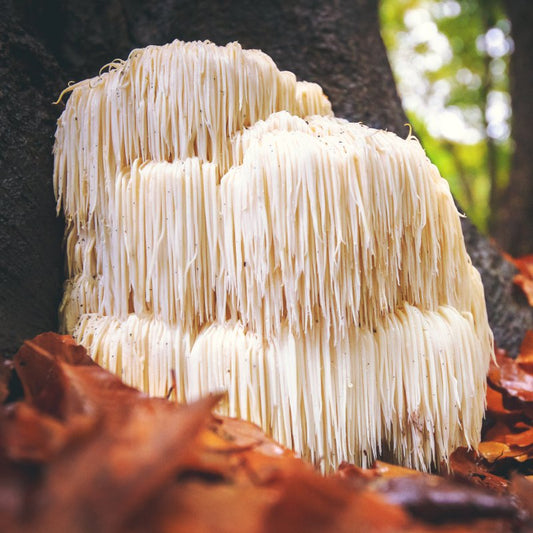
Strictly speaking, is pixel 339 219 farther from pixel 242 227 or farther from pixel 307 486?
pixel 307 486

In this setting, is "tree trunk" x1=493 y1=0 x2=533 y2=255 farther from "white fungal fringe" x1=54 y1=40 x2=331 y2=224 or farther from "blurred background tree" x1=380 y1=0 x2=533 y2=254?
"white fungal fringe" x1=54 y1=40 x2=331 y2=224

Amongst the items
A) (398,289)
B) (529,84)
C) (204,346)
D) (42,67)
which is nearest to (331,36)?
(42,67)

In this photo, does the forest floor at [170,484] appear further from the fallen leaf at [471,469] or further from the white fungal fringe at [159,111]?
the white fungal fringe at [159,111]

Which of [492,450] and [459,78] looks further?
[459,78]

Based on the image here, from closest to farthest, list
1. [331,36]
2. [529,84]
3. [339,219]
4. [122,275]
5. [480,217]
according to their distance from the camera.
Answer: [339,219] → [122,275] → [331,36] → [529,84] → [480,217]

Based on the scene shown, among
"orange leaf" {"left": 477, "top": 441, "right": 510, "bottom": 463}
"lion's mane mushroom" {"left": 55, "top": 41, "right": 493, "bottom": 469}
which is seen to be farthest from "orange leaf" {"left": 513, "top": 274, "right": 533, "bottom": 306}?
"lion's mane mushroom" {"left": 55, "top": 41, "right": 493, "bottom": 469}

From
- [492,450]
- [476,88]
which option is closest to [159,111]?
[492,450]

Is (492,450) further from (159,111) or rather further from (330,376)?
(159,111)
